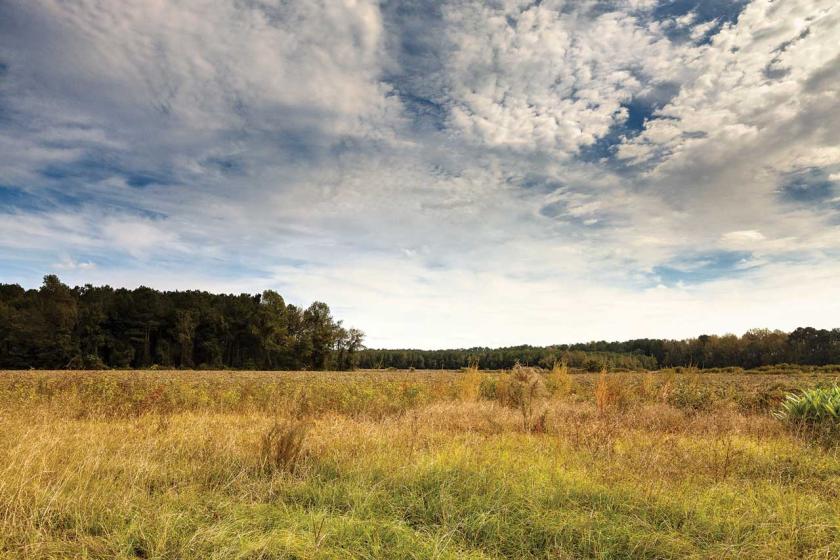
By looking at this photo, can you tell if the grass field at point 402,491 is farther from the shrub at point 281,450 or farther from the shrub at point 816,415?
the shrub at point 816,415

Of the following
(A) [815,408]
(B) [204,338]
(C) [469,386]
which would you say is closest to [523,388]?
(C) [469,386]

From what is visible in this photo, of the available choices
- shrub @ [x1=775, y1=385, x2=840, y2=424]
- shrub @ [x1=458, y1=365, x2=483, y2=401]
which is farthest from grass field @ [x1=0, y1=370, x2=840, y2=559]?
shrub @ [x1=458, y1=365, x2=483, y2=401]

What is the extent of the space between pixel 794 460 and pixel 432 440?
5595mm

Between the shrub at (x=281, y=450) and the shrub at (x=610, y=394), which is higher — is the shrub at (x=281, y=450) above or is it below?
below

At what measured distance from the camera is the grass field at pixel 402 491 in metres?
3.67

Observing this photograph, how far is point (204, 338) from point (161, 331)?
5.47m

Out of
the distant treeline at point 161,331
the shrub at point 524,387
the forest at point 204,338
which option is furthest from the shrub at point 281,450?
the distant treeline at point 161,331

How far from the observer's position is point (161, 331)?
200 ft

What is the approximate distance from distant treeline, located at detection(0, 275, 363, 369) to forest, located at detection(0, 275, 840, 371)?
132 millimetres

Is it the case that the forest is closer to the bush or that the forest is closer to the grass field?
the bush

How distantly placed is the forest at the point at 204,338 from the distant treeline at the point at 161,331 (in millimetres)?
132

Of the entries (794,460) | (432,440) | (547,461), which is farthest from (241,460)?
(794,460)

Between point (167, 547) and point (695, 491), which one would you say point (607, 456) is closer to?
point (695, 491)

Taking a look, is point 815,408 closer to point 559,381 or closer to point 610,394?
point 610,394
